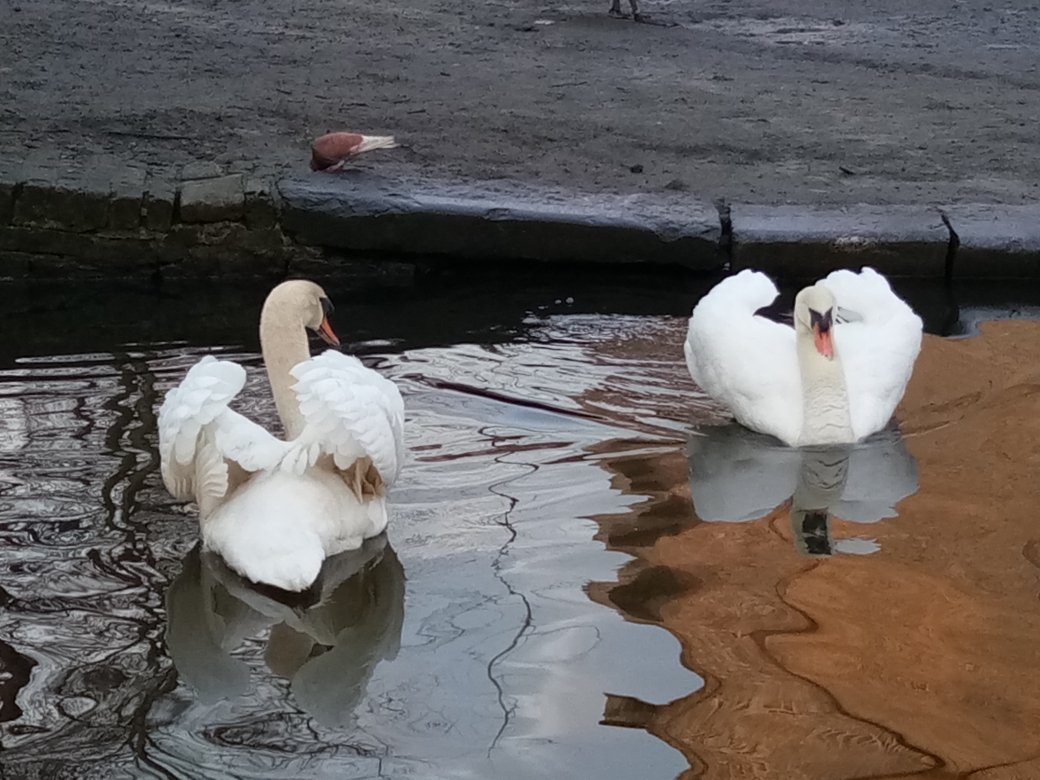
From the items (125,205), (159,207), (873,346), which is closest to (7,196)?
(125,205)

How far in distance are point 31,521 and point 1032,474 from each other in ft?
9.01

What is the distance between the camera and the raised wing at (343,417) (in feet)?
10.9

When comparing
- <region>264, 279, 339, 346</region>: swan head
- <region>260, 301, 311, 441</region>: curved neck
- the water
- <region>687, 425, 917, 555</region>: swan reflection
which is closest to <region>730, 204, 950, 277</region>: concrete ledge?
the water

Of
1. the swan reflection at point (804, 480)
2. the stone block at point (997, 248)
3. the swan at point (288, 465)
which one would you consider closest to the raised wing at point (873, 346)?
the swan reflection at point (804, 480)

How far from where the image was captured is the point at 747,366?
175 inches

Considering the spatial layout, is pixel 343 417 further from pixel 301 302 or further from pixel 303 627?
pixel 301 302

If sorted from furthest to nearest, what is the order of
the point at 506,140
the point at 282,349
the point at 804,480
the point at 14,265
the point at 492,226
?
the point at 506,140 < the point at 14,265 < the point at 492,226 < the point at 804,480 < the point at 282,349

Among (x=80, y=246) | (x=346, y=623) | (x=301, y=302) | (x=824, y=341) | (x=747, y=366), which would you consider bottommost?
(x=346, y=623)

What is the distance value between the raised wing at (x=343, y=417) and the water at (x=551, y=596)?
33 cm

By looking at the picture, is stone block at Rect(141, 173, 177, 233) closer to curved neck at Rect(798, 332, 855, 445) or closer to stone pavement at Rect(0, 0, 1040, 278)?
stone pavement at Rect(0, 0, 1040, 278)

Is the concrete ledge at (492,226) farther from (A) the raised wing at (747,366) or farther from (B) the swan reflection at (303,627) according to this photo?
(B) the swan reflection at (303,627)

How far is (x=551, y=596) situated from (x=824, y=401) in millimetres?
1304

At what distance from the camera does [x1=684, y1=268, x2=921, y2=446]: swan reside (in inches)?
170

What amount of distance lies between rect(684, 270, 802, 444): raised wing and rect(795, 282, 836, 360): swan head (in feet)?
0.45
